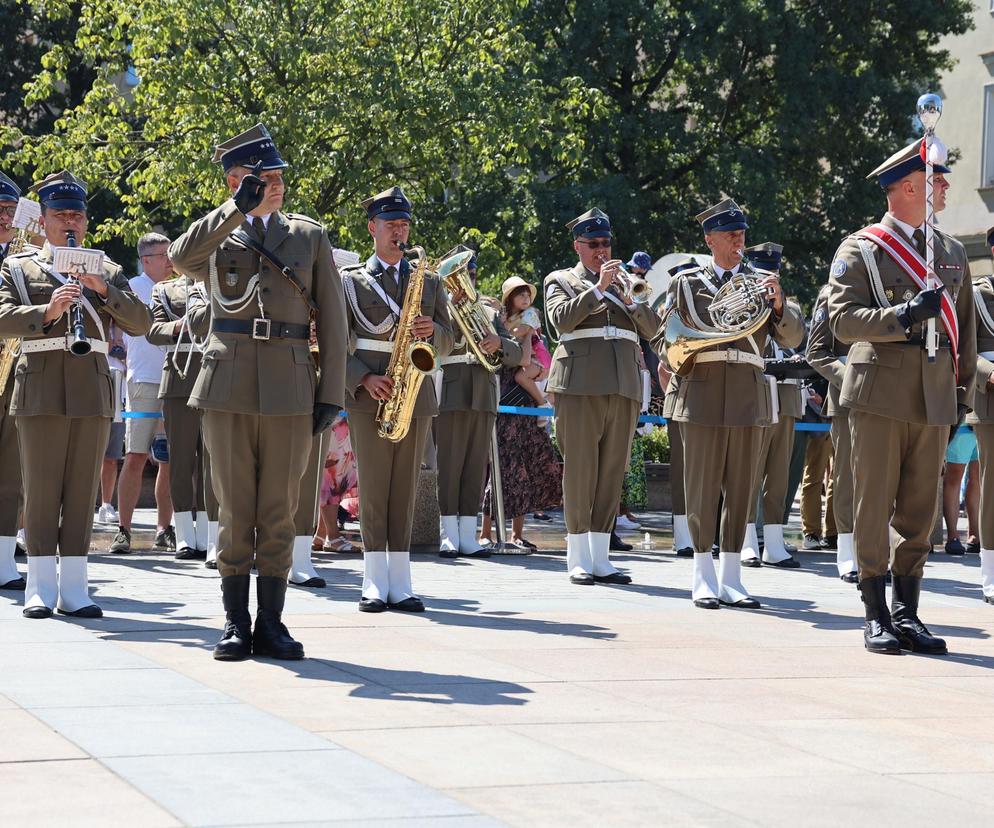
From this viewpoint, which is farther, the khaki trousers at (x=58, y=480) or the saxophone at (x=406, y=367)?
the saxophone at (x=406, y=367)

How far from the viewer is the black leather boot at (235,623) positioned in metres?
7.30

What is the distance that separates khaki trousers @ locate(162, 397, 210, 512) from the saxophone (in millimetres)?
3057

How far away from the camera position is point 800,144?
29812mm

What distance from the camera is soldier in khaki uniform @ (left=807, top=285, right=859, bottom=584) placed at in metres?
10.9

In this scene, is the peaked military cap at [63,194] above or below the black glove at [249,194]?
above

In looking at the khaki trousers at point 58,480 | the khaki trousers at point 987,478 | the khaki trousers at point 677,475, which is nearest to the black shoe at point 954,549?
the khaki trousers at point 677,475

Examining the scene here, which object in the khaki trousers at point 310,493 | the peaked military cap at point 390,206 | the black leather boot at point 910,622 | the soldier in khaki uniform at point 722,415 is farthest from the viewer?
the khaki trousers at point 310,493

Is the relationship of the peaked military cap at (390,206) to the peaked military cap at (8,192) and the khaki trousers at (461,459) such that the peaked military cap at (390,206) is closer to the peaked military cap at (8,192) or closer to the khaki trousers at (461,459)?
the peaked military cap at (8,192)

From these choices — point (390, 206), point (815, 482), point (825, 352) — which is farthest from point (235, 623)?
Result: point (815, 482)

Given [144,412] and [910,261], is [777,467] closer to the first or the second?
[144,412]

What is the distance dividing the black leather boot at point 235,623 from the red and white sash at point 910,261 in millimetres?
3487

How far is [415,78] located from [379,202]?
13.4 metres

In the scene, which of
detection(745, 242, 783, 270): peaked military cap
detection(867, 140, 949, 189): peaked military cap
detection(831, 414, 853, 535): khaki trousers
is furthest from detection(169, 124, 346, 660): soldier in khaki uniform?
detection(745, 242, 783, 270): peaked military cap

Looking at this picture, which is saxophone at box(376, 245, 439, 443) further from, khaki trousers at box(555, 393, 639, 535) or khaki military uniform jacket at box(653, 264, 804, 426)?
khaki trousers at box(555, 393, 639, 535)
